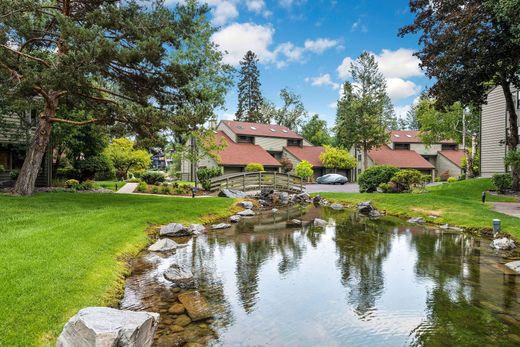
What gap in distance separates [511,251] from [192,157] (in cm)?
1983

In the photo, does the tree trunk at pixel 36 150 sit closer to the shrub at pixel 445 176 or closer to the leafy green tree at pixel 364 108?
the leafy green tree at pixel 364 108

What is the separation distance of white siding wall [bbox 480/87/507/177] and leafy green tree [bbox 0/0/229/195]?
23.9 meters

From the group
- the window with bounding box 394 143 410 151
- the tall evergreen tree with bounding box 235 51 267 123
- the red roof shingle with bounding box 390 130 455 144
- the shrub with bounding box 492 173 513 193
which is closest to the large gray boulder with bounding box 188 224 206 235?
the shrub with bounding box 492 173 513 193

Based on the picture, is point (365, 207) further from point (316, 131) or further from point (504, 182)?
point (316, 131)

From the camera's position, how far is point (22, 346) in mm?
3648

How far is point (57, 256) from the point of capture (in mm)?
6453

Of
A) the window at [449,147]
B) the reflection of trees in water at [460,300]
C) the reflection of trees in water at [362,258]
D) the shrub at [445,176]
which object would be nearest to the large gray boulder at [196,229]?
the reflection of trees in water at [362,258]

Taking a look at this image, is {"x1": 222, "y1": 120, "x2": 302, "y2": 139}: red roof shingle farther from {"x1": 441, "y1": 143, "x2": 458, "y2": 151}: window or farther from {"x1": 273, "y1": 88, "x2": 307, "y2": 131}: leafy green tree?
{"x1": 441, "y1": 143, "x2": 458, "y2": 151}: window

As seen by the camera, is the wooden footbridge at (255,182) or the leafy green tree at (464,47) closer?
the leafy green tree at (464,47)

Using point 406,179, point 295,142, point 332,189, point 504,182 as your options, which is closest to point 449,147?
point 295,142

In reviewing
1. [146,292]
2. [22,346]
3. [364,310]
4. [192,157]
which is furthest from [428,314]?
[192,157]

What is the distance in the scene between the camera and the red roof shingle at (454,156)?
4737 cm

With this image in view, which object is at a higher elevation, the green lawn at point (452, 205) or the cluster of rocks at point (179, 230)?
the green lawn at point (452, 205)

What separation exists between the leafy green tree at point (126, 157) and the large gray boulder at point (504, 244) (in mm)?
31606
